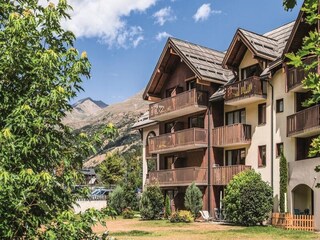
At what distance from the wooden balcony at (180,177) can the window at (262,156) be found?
5.02 meters

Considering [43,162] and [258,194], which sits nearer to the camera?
[43,162]

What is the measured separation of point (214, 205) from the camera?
1428 inches

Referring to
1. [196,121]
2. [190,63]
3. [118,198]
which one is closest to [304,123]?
[190,63]

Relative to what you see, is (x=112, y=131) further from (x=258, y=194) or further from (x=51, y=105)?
(x=258, y=194)

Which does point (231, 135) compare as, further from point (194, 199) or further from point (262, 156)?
point (194, 199)

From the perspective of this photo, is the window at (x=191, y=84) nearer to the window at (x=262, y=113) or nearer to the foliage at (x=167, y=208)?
the window at (x=262, y=113)

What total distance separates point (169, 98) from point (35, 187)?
32.1 m

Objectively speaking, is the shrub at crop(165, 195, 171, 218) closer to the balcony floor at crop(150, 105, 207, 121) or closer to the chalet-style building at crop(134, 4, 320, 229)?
the chalet-style building at crop(134, 4, 320, 229)

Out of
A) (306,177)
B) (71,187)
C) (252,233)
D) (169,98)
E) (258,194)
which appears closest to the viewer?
(71,187)

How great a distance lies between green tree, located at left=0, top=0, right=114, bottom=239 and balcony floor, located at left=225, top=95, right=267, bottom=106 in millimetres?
25017

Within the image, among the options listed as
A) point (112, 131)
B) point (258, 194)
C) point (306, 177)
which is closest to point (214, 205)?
point (258, 194)

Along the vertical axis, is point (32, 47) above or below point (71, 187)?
above

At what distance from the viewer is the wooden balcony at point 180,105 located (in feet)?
120

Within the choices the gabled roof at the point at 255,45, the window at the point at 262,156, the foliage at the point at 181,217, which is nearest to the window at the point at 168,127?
the gabled roof at the point at 255,45
